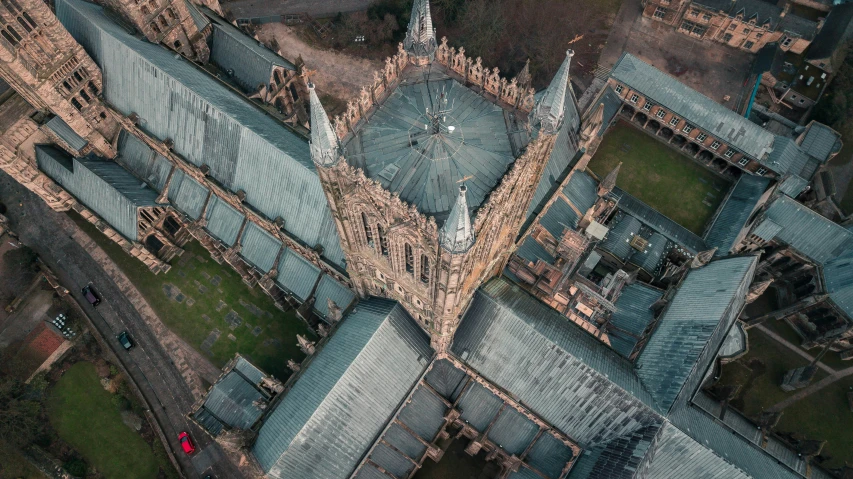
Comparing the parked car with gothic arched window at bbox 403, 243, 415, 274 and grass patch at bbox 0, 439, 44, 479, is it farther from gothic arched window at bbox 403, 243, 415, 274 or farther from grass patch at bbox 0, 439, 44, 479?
gothic arched window at bbox 403, 243, 415, 274

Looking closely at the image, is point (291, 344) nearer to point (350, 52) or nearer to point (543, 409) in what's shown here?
point (543, 409)

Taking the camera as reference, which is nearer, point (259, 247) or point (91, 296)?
point (259, 247)

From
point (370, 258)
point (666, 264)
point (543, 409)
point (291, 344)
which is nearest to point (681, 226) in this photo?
point (666, 264)

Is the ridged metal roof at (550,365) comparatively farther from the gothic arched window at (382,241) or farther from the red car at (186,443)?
the red car at (186,443)

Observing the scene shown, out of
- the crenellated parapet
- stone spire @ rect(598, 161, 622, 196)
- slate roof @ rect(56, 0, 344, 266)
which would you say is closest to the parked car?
slate roof @ rect(56, 0, 344, 266)

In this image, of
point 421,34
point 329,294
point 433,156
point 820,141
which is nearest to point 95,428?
point 329,294

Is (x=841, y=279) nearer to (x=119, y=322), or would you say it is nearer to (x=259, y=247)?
(x=259, y=247)
